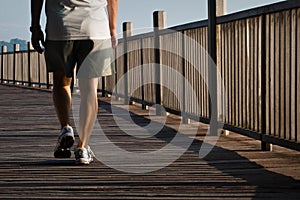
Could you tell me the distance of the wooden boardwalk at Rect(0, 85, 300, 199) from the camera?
16.0 feet

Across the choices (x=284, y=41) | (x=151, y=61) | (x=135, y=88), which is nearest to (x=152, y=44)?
(x=151, y=61)

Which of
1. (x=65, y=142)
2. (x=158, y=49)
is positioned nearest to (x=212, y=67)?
(x=65, y=142)

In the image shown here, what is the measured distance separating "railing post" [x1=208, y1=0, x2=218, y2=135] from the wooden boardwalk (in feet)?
0.97

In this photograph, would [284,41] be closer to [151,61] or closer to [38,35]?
[38,35]

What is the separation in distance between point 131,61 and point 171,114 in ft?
8.89

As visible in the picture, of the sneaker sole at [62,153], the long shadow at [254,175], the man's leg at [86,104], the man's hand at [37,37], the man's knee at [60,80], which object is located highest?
the man's hand at [37,37]

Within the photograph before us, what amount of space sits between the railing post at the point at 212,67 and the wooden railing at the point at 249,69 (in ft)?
0.16

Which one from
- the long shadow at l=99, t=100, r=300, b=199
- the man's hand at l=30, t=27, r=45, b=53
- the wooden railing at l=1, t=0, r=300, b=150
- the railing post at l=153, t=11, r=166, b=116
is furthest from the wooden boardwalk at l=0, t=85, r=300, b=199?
the railing post at l=153, t=11, r=166, b=116

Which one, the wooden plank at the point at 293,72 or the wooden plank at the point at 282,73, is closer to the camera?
the wooden plank at the point at 293,72

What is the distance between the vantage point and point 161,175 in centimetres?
566

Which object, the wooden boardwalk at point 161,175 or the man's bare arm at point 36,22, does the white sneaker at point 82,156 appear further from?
the man's bare arm at point 36,22

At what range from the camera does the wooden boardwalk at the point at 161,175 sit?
489 centimetres

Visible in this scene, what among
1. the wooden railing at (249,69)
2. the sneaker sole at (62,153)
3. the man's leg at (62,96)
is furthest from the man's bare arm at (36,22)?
the wooden railing at (249,69)

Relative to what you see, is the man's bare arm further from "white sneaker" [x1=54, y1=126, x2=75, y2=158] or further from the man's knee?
"white sneaker" [x1=54, y1=126, x2=75, y2=158]
